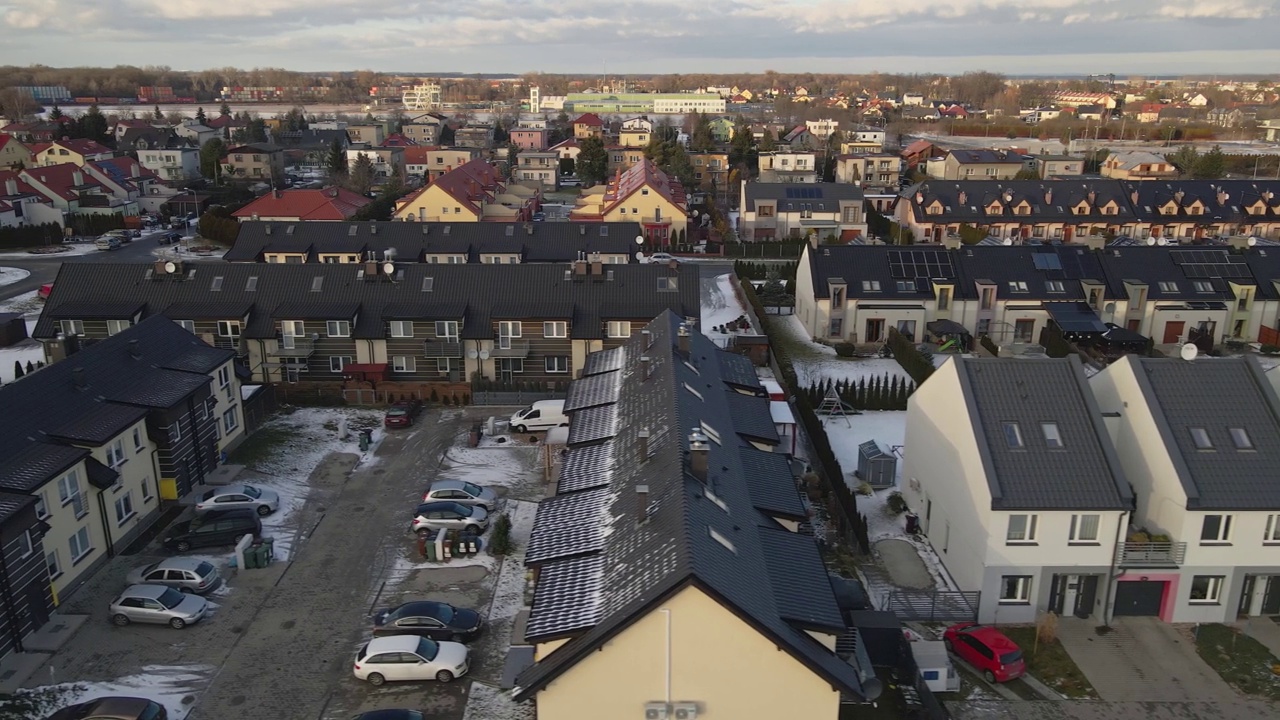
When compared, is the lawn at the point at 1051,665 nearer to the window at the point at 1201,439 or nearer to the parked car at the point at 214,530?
the window at the point at 1201,439

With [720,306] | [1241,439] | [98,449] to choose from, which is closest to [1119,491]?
[1241,439]

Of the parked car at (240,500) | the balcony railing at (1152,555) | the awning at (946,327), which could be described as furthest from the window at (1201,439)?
the parked car at (240,500)

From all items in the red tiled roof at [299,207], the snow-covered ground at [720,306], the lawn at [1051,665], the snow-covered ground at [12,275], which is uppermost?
the red tiled roof at [299,207]

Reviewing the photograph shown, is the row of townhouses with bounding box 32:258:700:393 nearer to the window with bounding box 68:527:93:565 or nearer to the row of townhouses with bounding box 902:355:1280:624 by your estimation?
the window with bounding box 68:527:93:565

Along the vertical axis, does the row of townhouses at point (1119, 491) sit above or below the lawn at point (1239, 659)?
above

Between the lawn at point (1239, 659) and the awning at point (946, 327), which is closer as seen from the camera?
the lawn at point (1239, 659)

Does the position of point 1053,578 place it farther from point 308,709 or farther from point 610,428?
point 308,709

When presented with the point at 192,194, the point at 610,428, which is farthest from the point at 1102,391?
the point at 192,194

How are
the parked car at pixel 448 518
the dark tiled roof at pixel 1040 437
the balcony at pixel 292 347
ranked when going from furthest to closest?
the balcony at pixel 292 347, the parked car at pixel 448 518, the dark tiled roof at pixel 1040 437
